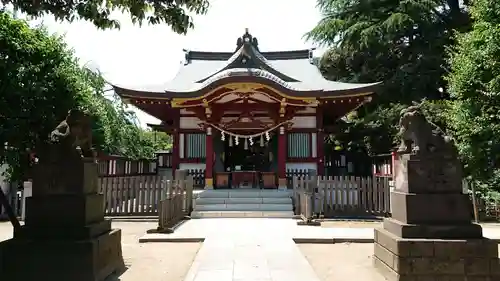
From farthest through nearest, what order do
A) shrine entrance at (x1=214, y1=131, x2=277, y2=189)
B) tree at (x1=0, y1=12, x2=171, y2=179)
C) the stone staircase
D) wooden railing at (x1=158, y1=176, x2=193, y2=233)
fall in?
shrine entrance at (x1=214, y1=131, x2=277, y2=189), the stone staircase, wooden railing at (x1=158, y1=176, x2=193, y2=233), tree at (x1=0, y1=12, x2=171, y2=179)

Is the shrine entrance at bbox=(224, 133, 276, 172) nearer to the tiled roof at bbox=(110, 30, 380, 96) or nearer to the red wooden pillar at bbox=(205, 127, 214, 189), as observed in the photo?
the red wooden pillar at bbox=(205, 127, 214, 189)

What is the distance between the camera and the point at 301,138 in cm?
1616

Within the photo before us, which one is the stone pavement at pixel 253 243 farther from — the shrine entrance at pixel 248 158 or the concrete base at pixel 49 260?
the shrine entrance at pixel 248 158

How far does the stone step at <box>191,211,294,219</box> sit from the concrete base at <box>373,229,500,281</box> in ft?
23.1

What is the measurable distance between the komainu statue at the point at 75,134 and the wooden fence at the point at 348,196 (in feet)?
24.3

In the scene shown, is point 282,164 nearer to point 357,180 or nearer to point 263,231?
point 357,180

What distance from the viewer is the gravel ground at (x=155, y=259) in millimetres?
5346

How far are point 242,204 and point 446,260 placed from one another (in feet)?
28.5

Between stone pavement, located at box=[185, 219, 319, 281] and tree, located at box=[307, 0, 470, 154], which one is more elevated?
tree, located at box=[307, 0, 470, 154]

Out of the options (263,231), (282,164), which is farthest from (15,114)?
(282,164)

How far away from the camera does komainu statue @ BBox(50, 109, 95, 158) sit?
497cm

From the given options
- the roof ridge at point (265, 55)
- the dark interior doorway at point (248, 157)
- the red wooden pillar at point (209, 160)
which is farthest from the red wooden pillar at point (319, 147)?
the roof ridge at point (265, 55)

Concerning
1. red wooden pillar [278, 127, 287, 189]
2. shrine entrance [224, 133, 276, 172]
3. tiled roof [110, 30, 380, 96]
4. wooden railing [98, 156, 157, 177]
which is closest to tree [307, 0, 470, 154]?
tiled roof [110, 30, 380, 96]

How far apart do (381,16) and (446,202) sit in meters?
16.8
